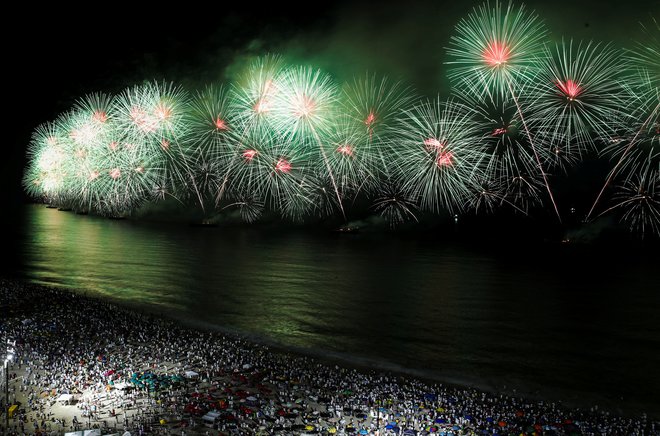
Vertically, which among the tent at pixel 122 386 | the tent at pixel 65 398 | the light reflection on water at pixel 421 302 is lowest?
the tent at pixel 65 398

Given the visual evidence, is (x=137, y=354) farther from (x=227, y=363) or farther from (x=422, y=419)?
(x=422, y=419)

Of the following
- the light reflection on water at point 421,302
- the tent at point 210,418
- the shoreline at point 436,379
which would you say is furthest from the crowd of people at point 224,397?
the light reflection on water at point 421,302

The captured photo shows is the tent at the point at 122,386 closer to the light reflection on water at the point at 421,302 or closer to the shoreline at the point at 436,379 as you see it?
the shoreline at the point at 436,379

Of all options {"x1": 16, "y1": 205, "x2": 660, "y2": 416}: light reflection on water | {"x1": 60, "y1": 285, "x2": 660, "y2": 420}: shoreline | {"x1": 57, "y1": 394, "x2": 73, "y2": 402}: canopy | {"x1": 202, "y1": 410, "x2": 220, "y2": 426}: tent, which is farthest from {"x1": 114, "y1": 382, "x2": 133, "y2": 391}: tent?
{"x1": 16, "y1": 205, "x2": 660, "y2": 416}: light reflection on water

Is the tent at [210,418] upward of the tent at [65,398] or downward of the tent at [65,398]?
upward

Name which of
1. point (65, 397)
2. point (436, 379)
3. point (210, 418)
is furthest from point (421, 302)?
point (65, 397)

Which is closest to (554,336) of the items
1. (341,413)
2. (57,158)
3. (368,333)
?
(368,333)

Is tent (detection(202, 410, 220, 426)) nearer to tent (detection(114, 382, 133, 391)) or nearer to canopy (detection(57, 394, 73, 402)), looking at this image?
tent (detection(114, 382, 133, 391))
